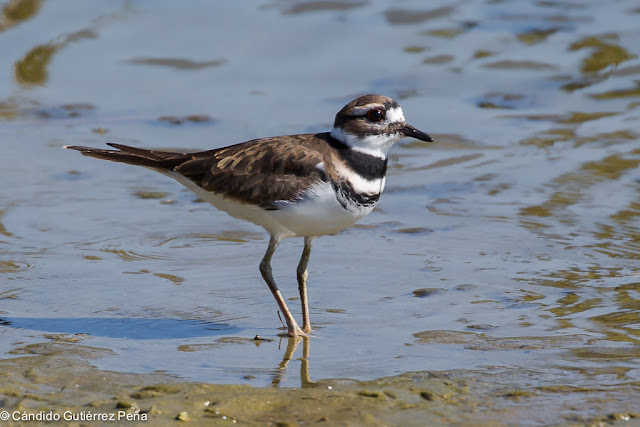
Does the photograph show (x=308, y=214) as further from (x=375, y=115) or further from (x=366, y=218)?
A: (x=366, y=218)

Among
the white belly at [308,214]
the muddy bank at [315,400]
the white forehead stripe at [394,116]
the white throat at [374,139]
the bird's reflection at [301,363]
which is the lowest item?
the bird's reflection at [301,363]

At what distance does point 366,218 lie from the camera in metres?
8.78

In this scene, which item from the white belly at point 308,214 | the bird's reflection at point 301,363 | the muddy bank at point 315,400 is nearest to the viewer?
the muddy bank at point 315,400

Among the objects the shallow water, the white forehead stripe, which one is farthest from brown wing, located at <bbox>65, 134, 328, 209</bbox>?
the shallow water

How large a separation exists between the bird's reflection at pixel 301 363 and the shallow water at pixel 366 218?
43mm

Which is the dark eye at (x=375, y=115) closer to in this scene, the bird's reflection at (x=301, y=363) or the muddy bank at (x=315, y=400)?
the bird's reflection at (x=301, y=363)

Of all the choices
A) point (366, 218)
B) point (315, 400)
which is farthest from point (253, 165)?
point (366, 218)

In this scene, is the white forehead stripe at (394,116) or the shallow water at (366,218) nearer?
the shallow water at (366,218)

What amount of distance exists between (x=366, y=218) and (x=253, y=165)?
7.68ft

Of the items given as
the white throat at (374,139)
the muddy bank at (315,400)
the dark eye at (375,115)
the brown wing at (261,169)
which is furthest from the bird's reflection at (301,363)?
the dark eye at (375,115)

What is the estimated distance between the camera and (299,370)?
571 cm

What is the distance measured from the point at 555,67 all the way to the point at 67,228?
7.55m

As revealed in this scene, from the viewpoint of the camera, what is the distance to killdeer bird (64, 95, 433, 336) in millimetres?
6355

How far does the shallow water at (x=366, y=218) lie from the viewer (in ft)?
20.2
